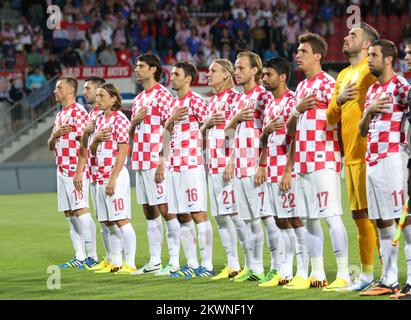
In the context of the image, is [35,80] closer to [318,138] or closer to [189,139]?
[189,139]

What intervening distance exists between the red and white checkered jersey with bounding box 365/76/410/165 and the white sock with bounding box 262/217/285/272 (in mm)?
1872

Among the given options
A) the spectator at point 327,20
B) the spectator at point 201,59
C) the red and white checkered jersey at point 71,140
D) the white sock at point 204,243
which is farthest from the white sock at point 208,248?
the spectator at point 327,20

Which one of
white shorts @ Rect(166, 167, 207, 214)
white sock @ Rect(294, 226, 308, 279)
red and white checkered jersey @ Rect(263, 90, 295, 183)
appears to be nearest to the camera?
white sock @ Rect(294, 226, 308, 279)

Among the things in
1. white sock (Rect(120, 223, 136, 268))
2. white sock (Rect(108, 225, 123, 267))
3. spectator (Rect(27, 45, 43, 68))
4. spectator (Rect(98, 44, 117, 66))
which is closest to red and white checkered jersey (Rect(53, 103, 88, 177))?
white sock (Rect(108, 225, 123, 267))

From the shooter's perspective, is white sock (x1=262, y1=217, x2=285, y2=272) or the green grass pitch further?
white sock (x1=262, y1=217, x2=285, y2=272)

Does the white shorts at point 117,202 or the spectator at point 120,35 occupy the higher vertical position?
the spectator at point 120,35

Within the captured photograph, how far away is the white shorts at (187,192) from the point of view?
11633 millimetres

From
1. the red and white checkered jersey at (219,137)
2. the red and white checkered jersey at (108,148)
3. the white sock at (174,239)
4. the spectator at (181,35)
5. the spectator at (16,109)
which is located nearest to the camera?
the red and white checkered jersey at (219,137)

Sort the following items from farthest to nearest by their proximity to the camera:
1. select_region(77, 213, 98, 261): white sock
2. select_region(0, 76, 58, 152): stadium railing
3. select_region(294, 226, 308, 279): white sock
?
1. select_region(0, 76, 58, 152): stadium railing
2. select_region(77, 213, 98, 261): white sock
3. select_region(294, 226, 308, 279): white sock

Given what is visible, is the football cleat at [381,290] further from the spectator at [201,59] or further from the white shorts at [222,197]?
the spectator at [201,59]

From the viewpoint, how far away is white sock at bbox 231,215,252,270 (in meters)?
11.2

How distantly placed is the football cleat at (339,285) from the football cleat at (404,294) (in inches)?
28.4

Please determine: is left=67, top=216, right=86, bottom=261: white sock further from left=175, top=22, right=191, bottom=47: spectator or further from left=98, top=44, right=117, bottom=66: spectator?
A: left=175, top=22, right=191, bottom=47: spectator
